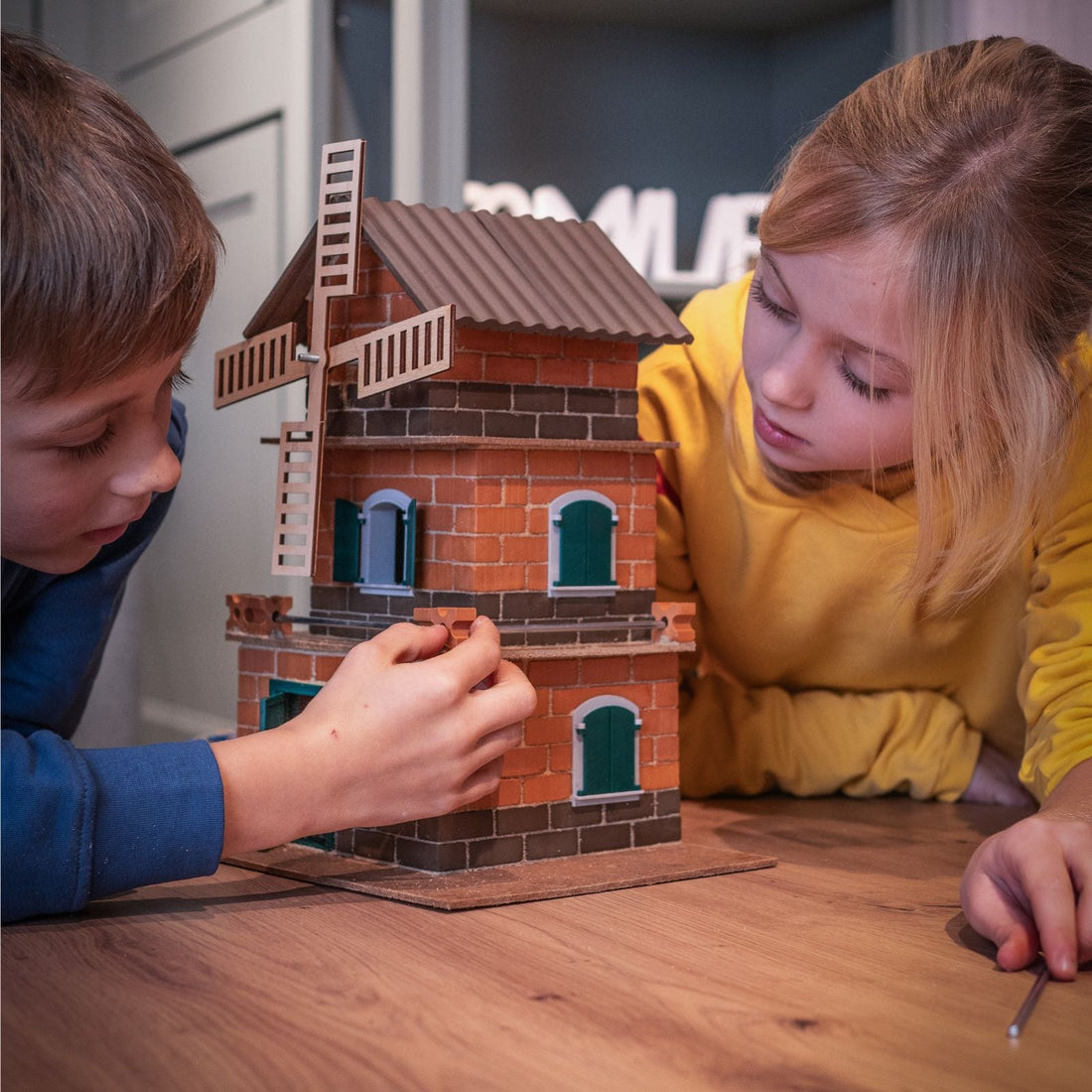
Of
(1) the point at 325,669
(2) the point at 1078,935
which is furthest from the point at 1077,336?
(1) the point at 325,669

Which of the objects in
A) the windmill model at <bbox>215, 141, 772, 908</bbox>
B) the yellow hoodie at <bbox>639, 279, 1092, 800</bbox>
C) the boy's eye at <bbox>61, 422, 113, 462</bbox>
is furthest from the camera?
the yellow hoodie at <bbox>639, 279, 1092, 800</bbox>

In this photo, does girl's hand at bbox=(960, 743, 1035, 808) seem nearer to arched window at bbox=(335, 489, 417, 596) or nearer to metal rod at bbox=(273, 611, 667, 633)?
metal rod at bbox=(273, 611, 667, 633)

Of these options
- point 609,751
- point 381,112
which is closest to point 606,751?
point 609,751

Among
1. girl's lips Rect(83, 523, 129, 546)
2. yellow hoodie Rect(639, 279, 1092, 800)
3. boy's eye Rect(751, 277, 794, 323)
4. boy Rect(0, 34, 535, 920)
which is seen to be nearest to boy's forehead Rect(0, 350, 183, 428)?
boy Rect(0, 34, 535, 920)

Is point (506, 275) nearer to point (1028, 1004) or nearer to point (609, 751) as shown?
point (609, 751)

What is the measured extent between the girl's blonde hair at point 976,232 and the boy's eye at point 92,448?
0.60 m

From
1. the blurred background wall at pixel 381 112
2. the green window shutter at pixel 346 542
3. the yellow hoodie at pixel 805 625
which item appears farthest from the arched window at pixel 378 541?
the blurred background wall at pixel 381 112

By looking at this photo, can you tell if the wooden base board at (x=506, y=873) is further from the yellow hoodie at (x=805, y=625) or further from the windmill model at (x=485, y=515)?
the yellow hoodie at (x=805, y=625)

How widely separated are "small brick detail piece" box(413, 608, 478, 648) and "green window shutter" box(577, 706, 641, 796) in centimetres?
15

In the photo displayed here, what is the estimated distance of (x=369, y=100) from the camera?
8.77 ft

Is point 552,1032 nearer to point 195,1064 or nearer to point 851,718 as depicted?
point 195,1064

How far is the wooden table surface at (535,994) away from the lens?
636 mm

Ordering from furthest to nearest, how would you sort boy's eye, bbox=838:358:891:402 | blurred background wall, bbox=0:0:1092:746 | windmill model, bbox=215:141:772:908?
1. blurred background wall, bbox=0:0:1092:746
2. boy's eye, bbox=838:358:891:402
3. windmill model, bbox=215:141:772:908

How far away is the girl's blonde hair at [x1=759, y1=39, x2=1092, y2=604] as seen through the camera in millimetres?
1103
